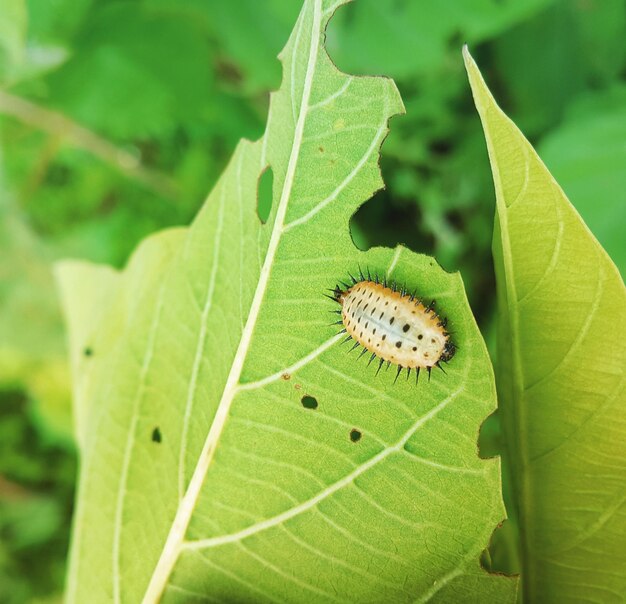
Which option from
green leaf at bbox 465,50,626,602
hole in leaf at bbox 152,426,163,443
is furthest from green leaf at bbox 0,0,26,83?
green leaf at bbox 465,50,626,602

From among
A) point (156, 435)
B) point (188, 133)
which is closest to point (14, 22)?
point (156, 435)

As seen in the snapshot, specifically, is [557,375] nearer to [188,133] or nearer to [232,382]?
[232,382]

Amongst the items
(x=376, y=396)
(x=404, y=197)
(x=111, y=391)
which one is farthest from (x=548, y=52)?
(x=111, y=391)

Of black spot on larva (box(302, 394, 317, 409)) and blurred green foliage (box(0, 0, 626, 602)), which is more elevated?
blurred green foliage (box(0, 0, 626, 602))

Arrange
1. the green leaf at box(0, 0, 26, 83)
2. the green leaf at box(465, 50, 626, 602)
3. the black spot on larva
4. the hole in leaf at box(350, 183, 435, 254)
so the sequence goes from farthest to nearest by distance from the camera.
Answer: the hole in leaf at box(350, 183, 435, 254), the green leaf at box(0, 0, 26, 83), the black spot on larva, the green leaf at box(465, 50, 626, 602)

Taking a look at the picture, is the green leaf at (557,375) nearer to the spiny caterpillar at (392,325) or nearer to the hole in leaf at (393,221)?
the spiny caterpillar at (392,325)

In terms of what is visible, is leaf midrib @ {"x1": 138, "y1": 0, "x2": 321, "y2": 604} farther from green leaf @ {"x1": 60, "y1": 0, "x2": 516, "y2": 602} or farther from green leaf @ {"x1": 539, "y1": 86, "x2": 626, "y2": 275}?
green leaf @ {"x1": 539, "y1": 86, "x2": 626, "y2": 275}

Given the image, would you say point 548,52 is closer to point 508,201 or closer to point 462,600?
point 508,201
